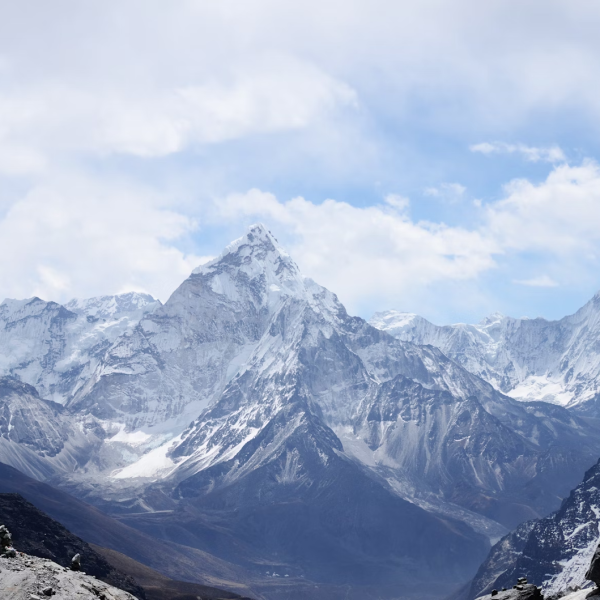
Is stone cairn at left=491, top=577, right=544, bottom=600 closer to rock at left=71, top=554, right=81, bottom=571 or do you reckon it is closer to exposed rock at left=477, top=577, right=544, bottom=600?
exposed rock at left=477, top=577, right=544, bottom=600

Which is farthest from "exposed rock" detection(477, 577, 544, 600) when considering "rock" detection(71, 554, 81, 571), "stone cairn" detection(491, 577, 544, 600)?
"rock" detection(71, 554, 81, 571)

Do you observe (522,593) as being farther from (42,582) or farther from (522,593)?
(42,582)

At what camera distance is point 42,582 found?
59.6m

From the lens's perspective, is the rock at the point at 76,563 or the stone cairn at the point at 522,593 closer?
the stone cairn at the point at 522,593

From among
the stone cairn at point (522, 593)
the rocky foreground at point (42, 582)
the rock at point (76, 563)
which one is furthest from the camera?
the rock at point (76, 563)

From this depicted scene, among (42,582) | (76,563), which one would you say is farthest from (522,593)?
(76,563)

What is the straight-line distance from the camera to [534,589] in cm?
5478

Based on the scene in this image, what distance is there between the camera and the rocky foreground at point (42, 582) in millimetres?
58156

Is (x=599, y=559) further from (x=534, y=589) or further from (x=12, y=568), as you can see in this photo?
(x=12, y=568)

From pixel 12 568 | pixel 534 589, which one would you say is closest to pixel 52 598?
pixel 12 568

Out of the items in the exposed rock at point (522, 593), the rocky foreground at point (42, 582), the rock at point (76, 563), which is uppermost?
the exposed rock at point (522, 593)

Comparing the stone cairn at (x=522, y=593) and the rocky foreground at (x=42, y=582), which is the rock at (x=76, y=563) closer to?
the rocky foreground at (x=42, y=582)

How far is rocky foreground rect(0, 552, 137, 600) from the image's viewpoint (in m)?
58.2

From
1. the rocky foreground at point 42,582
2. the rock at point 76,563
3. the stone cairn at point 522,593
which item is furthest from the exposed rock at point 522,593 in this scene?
the rock at point 76,563
